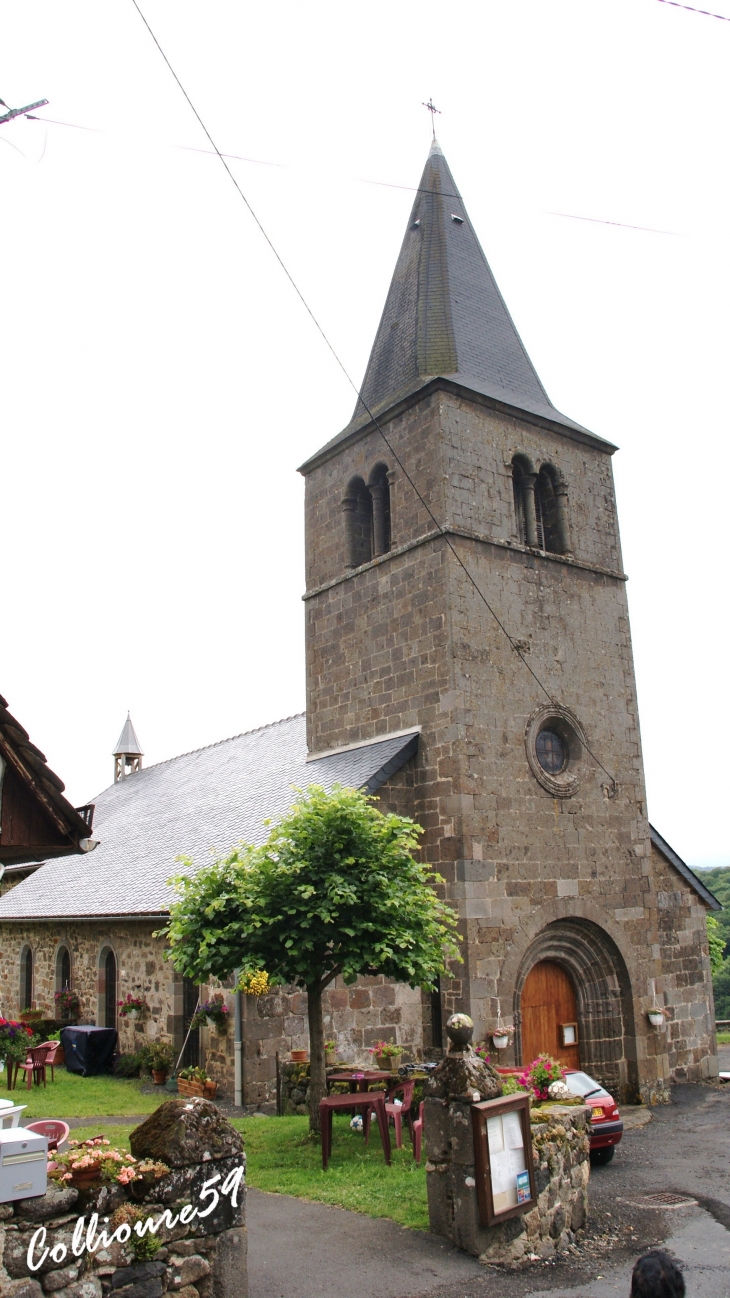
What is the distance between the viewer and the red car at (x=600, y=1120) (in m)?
11.2

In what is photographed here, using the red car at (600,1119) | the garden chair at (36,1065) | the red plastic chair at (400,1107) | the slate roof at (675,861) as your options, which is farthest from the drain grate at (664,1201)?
the garden chair at (36,1065)

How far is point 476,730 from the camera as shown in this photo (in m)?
15.8

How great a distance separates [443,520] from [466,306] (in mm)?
5898

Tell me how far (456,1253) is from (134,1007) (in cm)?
1111

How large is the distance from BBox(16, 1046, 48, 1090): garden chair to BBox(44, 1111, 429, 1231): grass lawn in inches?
188

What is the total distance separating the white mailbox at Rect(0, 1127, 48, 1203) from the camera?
Answer: 536 cm

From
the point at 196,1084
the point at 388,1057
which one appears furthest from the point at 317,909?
the point at 196,1084

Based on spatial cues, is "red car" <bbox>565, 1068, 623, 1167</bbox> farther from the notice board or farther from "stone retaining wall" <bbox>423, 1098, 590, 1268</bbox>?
the notice board

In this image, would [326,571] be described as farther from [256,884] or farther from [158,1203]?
[158,1203]

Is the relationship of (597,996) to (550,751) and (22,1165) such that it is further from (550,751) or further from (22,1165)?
(22,1165)

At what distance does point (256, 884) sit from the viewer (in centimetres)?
1073

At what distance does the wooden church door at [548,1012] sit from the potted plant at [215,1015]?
4.70 m

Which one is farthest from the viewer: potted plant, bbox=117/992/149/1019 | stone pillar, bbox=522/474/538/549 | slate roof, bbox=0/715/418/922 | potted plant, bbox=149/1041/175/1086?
stone pillar, bbox=522/474/538/549

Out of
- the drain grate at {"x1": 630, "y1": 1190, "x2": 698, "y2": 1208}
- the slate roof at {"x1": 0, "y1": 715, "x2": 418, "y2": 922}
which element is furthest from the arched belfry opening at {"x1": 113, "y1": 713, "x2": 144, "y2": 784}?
the drain grate at {"x1": 630, "y1": 1190, "x2": 698, "y2": 1208}
